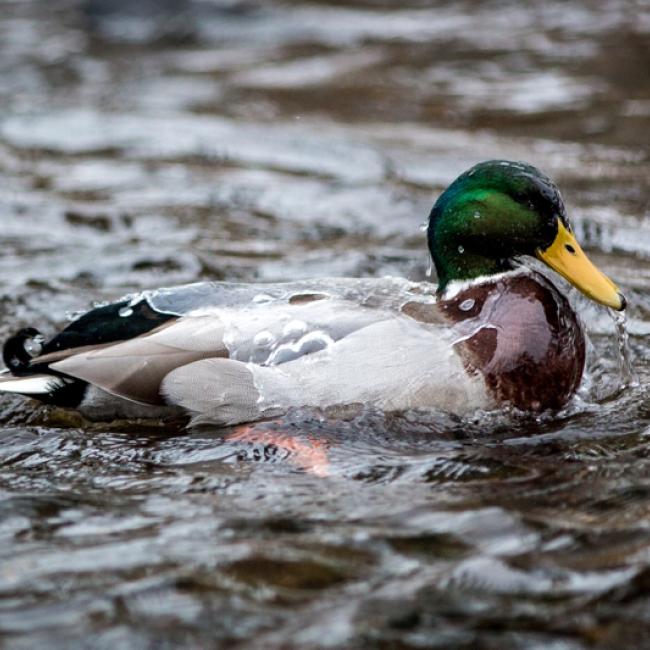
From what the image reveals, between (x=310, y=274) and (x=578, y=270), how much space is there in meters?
2.58

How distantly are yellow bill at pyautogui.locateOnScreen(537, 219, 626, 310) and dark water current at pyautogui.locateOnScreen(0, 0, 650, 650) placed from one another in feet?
1.58

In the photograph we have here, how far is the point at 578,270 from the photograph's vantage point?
219 inches

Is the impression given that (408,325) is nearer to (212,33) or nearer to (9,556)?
(9,556)

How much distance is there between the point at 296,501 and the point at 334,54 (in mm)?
9333

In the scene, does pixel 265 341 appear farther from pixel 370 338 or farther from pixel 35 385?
pixel 35 385

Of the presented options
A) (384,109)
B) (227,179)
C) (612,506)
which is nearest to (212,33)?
(384,109)

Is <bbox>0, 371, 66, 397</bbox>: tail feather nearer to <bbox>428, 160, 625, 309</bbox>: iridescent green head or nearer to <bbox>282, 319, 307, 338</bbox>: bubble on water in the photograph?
<bbox>282, 319, 307, 338</bbox>: bubble on water

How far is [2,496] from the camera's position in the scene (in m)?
4.94

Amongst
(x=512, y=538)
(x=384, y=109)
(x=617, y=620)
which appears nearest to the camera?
(x=617, y=620)

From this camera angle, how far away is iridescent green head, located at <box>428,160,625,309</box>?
18.2 ft

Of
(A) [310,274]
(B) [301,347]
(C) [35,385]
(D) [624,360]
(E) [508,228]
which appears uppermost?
(E) [508,228]

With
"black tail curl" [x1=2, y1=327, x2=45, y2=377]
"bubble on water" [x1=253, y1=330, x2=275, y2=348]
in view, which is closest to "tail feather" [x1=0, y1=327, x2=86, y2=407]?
"black tail curl" [x1=2, y1=327, x2=45, y2=377]

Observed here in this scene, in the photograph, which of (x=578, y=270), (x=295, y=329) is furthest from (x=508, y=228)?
(x=295, y=329)

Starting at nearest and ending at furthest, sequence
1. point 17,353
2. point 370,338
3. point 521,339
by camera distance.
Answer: point 370,338, point 521,339, point 17,353
